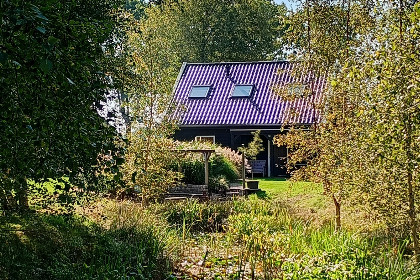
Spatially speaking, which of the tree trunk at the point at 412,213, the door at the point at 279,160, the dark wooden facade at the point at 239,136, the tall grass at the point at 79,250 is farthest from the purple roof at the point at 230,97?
the tree trunk at the point at 412,213

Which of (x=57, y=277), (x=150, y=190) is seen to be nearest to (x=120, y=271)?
(x=57, y=277)

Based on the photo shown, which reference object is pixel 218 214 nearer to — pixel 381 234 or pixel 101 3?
pixel 381 234

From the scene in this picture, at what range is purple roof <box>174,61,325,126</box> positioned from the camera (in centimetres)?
2356

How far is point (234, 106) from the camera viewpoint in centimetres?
2439

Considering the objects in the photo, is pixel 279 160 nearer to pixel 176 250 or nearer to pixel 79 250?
pixel 176 250

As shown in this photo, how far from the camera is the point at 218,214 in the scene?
11.7 m

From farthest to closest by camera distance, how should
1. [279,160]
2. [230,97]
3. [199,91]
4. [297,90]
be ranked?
[199,91] < [230,97] < [279,160] < [297,90]

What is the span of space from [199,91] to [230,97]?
5.55 feet

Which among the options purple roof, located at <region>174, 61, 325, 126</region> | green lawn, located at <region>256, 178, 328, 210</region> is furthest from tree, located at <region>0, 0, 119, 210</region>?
purple roof, located at <region>174, 61, 325, 126</region>

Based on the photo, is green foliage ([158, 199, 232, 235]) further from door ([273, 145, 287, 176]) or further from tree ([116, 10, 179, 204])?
door ([273, 145, 287, 176])

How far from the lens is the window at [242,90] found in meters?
24.9

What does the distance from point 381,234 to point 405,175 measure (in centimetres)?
239

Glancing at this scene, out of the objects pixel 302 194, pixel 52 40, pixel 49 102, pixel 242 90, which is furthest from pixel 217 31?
pixel 52 40

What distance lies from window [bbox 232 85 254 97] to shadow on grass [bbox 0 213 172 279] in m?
16.9
